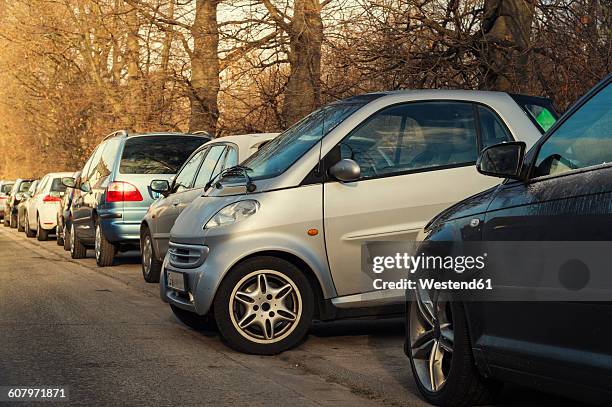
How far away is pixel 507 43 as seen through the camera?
1617cm

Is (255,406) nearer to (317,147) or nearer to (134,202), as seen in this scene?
(317,147)

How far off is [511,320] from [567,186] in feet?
2.42

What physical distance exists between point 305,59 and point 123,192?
531 centimetres

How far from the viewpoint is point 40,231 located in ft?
85.0

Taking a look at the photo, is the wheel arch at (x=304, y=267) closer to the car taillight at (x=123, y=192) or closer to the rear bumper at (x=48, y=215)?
the car taillight at (x=123, y=192)

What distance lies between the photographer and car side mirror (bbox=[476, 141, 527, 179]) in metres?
5.54

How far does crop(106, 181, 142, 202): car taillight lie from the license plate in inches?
257

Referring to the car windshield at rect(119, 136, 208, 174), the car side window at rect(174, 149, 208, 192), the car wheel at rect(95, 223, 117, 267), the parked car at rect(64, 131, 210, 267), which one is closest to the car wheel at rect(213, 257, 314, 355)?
the car side window at rect(174, 149, 208, 192)

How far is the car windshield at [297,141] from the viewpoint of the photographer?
27.7 feet

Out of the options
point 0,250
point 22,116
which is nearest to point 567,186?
point 0,250

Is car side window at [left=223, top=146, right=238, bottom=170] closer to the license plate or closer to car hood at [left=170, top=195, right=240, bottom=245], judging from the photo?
car hood at [left=170, top=195, right=240, bottom=245]

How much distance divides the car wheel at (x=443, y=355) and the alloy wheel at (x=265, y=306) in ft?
5.78

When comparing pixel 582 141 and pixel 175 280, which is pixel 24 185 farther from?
pixel 582 141

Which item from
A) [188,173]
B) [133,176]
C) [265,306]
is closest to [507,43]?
[133,176]
